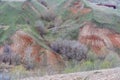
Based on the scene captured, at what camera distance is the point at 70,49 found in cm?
1780

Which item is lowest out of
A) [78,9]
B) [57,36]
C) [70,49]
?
[70,49]

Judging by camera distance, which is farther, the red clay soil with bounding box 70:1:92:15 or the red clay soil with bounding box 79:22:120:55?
the red clay soil with bounding box 70:1:92:15

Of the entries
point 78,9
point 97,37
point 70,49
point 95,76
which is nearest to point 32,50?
point 70,49

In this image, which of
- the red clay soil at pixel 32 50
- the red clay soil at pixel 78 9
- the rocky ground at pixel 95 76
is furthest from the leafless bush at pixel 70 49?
the rocky ground at pixel 95 76

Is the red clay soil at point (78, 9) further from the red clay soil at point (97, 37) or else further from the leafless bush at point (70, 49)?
Answer: the leafless bush at point (70, 49)

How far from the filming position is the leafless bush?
17344mm

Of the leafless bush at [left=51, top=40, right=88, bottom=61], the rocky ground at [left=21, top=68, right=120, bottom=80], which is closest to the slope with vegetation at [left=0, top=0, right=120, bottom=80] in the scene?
the leafless bush at [left=51, top=40, right=88, bottom=61]

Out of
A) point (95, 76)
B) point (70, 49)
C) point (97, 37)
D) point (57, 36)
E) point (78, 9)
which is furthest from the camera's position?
point (78, 9)

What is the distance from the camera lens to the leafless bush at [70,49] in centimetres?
1734

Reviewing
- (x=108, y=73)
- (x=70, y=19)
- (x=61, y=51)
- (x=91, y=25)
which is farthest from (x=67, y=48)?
(x=108, y=73)

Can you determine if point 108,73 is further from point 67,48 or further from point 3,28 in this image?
point 3,28

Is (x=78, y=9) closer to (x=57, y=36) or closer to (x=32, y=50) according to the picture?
(x=57, y=36)

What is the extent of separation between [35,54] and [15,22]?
15.5 feet

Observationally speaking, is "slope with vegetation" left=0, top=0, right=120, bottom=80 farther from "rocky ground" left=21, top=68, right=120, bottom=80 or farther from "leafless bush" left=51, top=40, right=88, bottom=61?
"rocky ground" left=21, top=68, right=120, bottom=80
